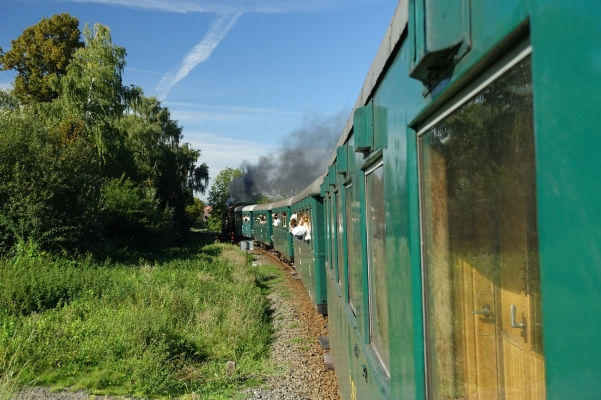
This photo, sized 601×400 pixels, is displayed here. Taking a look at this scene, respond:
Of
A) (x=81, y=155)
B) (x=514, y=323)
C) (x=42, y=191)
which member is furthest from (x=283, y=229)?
(x=514, y=323)

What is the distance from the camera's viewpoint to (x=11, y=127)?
56.0ft

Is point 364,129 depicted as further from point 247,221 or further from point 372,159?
point 247,221

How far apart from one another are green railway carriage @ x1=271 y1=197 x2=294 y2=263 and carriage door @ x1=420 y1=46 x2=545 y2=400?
17604 mm

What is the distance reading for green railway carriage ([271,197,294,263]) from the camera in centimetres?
1983

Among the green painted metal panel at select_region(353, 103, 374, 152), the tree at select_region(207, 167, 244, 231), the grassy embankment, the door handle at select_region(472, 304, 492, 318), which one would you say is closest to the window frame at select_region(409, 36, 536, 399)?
the door handle at select_region(472, 304, 492, 318)

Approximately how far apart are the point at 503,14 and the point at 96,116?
2829cm

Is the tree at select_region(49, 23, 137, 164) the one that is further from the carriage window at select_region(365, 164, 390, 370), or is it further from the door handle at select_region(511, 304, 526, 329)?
the door handle at select_region(511, 304, 526, 329)

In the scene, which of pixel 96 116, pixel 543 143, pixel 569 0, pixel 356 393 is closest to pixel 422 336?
pixel 543 143

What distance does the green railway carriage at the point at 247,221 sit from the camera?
3408 centimetres

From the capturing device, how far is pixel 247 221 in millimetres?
35406

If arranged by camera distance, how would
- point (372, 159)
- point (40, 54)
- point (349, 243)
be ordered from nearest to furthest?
point (372, 159) < point (349, 243) < point (40, 54)

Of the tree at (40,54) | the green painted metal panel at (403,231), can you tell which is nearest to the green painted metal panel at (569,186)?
the green painted metal panel at (403,231)

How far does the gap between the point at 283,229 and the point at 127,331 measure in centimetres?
1293

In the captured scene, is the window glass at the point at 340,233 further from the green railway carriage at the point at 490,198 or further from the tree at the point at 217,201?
the tree at the point at 217,201
